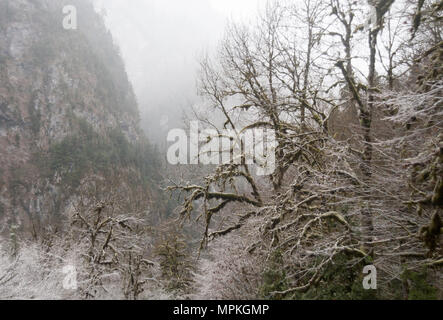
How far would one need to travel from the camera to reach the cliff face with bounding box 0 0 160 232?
79.6 m

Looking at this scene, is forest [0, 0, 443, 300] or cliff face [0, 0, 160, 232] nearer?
forest [0, 0, 443, 300]

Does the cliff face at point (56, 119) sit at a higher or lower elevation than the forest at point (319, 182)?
higher

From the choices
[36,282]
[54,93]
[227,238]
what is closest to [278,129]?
[227,238]

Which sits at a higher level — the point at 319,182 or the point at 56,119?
the point at 56,119

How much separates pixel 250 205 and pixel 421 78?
6.28m

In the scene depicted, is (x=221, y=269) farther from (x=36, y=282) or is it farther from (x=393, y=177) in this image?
(x=36, y=282)

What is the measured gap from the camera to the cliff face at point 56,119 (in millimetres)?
79562

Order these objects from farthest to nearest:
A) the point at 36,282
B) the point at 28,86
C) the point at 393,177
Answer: the point at 28,86, the point at 36,282, the point at 393,177

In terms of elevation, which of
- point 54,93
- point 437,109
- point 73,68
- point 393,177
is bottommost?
point 393,177

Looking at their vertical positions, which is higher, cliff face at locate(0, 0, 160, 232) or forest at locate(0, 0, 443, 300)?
cliff face at locate(0, 0, 160, 232)

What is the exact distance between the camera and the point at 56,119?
10044cm

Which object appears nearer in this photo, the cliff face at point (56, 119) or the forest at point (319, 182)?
the forest at point (319, 182)

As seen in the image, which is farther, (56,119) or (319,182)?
(56,119)

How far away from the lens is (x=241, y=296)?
859 cm
